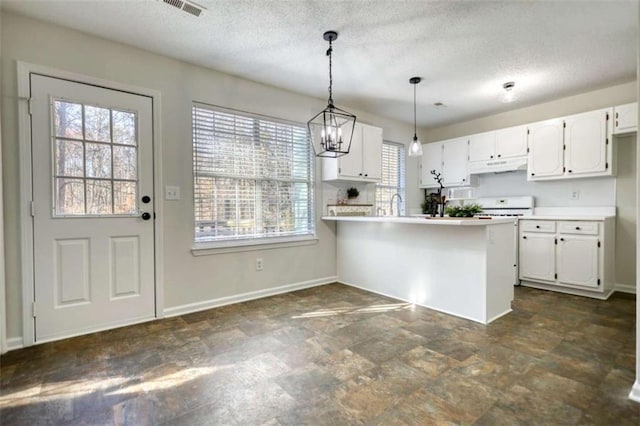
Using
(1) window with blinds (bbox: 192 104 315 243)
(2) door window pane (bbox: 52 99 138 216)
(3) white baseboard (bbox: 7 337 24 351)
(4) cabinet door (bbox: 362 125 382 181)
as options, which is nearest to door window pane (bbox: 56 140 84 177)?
(2) door window pane (bbox: 52 99 138 216)

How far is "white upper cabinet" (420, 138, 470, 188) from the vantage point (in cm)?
500

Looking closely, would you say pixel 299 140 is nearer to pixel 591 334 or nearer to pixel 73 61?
pixel 73 61

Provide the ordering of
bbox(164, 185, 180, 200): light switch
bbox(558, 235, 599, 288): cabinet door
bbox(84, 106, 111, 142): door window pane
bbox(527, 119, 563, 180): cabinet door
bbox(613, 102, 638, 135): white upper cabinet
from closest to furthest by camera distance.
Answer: bbox(84, 106, 111, 142): door window pane, bbox(164, 185, 180, 200): light switch, bbox(613, 102, 638, 135): white upper cabinet, bbox(558, 235, 599, 288): cabinet door, bbox(527, 119, 563, 180): cabinet door

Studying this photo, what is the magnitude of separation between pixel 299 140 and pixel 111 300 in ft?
8.64

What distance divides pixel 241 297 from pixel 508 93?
3.72 meters

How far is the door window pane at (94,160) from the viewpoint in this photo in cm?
254

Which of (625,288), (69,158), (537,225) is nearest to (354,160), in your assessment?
(537,225)

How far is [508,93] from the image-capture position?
138 inches

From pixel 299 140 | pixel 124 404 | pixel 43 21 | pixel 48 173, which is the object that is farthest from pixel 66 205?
pixel 299 140

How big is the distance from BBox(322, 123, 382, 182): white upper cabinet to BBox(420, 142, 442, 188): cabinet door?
1.35m

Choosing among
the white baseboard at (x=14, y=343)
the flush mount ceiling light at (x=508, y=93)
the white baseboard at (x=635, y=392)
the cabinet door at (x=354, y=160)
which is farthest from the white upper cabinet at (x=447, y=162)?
the white baseboard at (x=14, y=343)

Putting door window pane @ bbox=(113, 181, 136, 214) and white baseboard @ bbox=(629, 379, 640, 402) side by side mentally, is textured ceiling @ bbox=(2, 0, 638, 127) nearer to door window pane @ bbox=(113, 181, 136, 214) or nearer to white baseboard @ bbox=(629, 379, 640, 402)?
door window pane @ bbox=(113, 181, 136, 214)

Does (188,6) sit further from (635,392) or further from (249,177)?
(635,392)

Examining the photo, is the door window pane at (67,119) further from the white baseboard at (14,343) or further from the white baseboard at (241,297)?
the white baseboard at (241,297)
